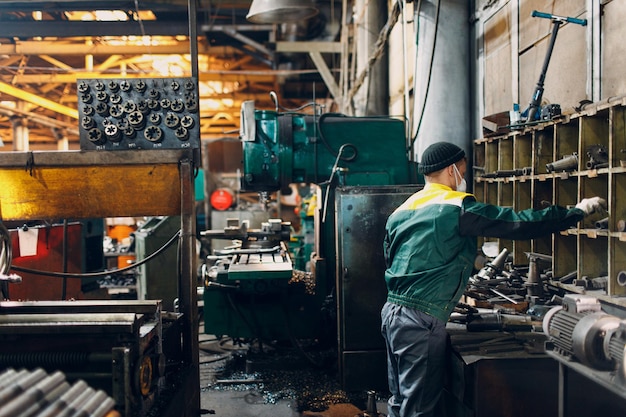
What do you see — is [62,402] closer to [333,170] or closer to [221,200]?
[333,170]

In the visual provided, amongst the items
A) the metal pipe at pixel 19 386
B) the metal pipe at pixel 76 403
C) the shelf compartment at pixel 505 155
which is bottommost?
the metal pipe at pixel 76 403

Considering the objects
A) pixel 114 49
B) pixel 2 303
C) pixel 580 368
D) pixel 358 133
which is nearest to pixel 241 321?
pixel 358 133

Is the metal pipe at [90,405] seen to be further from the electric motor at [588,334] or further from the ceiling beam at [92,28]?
the ceiling beam at [92,28]

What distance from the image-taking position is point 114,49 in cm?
607

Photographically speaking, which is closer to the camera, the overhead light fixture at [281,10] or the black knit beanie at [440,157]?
the black knit beanie at [440,157]

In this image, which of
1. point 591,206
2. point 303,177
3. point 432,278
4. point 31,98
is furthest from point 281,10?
point 31,98

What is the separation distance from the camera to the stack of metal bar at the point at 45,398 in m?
1.02

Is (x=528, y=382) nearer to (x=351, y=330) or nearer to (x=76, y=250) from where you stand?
(x=351, y=330)

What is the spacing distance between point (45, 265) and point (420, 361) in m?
2.80

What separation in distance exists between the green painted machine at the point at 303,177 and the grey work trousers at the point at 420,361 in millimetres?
1417

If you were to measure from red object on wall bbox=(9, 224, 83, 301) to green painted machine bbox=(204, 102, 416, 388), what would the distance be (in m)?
1.04

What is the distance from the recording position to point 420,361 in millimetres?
1925

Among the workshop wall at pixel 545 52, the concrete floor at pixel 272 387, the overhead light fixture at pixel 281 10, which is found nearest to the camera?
the workshop wall at pixel 545 52

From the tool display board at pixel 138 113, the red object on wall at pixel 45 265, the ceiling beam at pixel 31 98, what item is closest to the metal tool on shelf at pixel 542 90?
the tool display board at pixel 138 113
